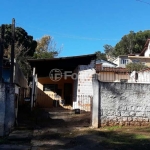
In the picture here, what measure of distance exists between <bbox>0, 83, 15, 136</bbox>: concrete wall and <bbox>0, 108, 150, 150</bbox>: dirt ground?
26.8 inches

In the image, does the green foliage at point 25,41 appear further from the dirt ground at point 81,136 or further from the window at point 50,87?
the dirt ground at point 81,136

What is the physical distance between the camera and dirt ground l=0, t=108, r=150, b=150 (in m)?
7.26

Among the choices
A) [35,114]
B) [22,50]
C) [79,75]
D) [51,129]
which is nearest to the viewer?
[51,129]

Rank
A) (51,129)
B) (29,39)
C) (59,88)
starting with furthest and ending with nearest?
(29,39) → (59,88) → (51,129)

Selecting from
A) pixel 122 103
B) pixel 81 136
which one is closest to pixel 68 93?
pixel 122 103

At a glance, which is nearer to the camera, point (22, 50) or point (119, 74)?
point (119, 74)

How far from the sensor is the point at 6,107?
9.32 metres

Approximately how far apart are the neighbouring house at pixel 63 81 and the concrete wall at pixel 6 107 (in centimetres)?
520

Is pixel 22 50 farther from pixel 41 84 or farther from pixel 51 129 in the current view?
pixel 51 129

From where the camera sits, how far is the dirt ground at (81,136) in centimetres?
726

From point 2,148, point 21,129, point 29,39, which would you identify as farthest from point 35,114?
point 29,39

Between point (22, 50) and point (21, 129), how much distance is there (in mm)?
23924

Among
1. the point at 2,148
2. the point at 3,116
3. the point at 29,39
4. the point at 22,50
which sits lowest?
the point at 2,148

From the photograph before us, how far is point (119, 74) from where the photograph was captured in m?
22.0
